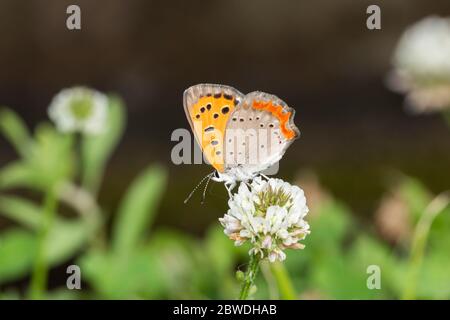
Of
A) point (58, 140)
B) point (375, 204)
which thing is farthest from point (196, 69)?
point (58, 140)

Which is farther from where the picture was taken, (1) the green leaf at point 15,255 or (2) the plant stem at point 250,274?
(1) the green leaf at point 15,255

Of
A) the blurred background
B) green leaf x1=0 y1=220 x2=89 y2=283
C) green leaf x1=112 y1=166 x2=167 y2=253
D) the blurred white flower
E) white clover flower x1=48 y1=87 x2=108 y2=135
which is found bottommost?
green leaf x1=0 y1=220 x2=89 y2=283

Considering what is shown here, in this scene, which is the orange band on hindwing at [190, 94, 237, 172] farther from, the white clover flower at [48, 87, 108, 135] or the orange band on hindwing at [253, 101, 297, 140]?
the white clover flower at [48, 87, 108, 135]

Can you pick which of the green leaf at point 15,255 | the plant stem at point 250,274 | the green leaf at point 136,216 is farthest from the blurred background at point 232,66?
the plant stem at point 250,274

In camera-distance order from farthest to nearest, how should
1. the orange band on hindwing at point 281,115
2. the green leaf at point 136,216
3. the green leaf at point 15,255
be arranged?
1. the green leaf at point 136,216
2. the green leaf at point 15,255
3. the orange band on hindwing at point 281,115

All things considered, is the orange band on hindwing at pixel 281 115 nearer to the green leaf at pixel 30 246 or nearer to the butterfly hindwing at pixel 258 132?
the butterfly hindwing at pixel 258 132

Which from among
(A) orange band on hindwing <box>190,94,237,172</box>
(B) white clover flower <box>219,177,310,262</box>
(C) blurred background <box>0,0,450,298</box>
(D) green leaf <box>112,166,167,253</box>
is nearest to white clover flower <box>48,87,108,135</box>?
(D) green leaf <box>112,166,167,253</box>
